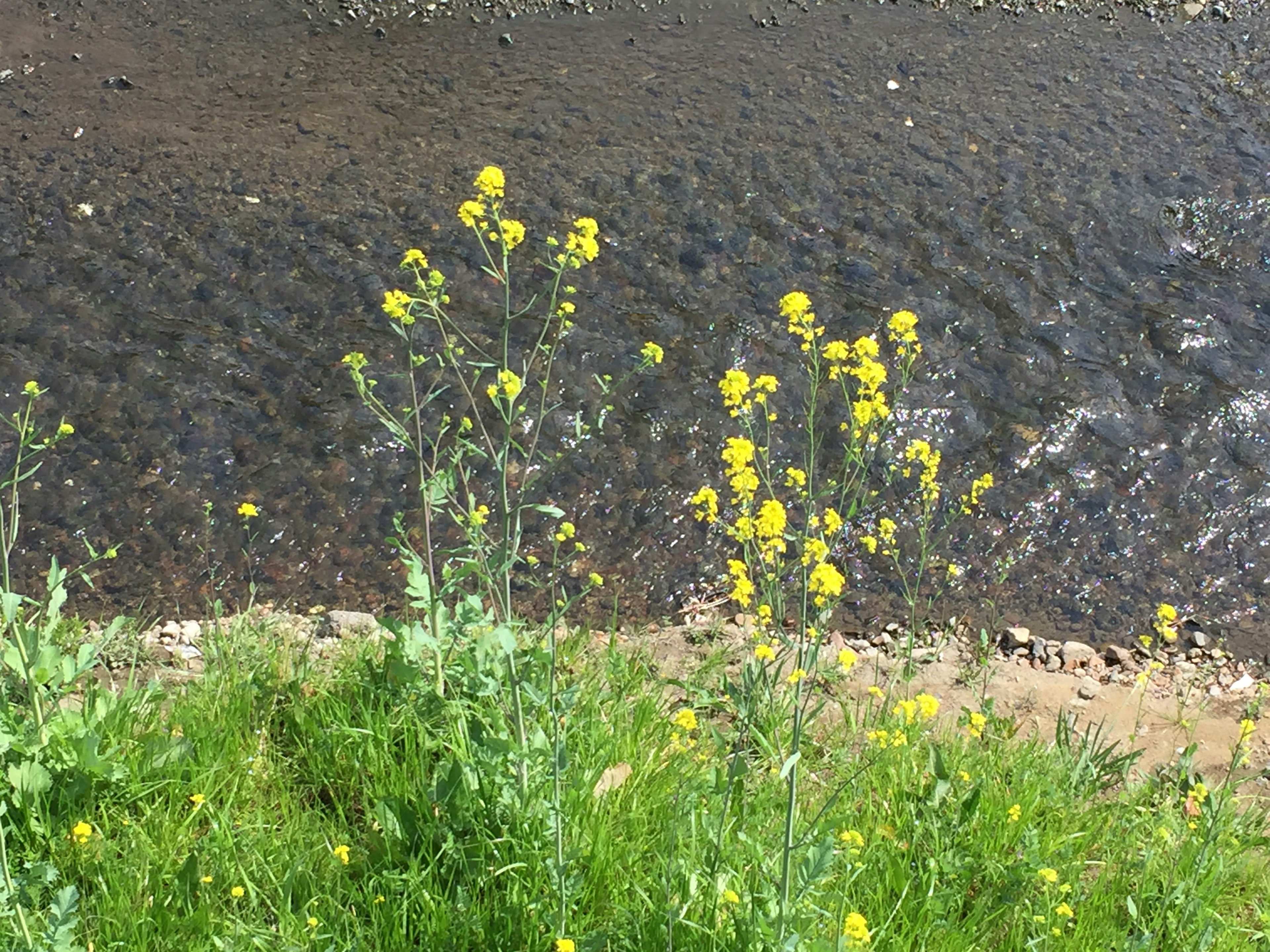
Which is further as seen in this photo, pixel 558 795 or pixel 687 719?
pixel 687 719

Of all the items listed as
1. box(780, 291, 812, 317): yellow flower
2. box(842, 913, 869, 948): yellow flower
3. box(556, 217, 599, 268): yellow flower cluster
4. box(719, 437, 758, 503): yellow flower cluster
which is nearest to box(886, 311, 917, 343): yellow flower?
box(780, 291, 812, 317): yellow flower

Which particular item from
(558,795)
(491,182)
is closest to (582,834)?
(558,795)

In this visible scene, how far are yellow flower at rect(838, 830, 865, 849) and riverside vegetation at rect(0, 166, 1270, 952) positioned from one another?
0.6 inches

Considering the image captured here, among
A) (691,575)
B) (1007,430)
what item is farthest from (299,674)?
(1007,430)

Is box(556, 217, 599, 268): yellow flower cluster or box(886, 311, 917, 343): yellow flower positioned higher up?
box(556, 217, 599, 268): yellow flower cluster

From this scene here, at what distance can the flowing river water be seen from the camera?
12.5ft

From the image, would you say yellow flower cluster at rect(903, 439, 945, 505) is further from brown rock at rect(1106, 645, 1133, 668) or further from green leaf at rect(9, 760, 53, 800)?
green leaf at rect(9, 760, 53, 800)

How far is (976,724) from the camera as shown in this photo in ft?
8.47

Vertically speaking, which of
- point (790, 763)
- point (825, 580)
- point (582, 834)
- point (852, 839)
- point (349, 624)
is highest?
point (825, 580)

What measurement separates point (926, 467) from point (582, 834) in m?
2.11

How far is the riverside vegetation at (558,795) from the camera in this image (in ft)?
6.90

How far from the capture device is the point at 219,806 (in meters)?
2.57

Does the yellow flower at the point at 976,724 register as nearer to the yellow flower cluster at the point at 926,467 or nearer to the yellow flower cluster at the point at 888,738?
the yellow flower cluster at the point at 888,738

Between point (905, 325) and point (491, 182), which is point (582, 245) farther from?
point (905, 325)
